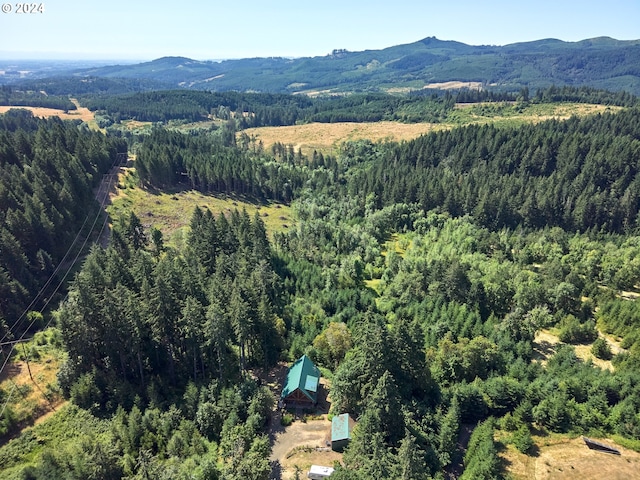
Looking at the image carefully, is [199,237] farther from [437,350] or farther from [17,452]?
[437,350]

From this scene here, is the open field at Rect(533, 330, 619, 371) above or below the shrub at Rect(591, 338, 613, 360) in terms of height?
below

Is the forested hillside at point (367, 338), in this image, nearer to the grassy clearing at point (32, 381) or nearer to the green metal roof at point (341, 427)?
the green metal roof at point (341, 427)

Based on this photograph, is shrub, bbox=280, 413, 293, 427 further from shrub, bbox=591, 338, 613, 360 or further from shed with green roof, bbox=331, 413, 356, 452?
shrub, bbox=591, 338, 613, 360

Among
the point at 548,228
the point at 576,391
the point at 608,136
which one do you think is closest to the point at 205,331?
the point at 576,391

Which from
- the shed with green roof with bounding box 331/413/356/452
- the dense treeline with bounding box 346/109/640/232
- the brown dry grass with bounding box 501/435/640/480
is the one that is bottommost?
the shed with green roof with bounding box 331/413/356/452

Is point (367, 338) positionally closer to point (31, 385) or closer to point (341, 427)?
point (341, 427)

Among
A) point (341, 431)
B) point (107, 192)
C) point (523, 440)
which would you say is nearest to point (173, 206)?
point (107, 192)

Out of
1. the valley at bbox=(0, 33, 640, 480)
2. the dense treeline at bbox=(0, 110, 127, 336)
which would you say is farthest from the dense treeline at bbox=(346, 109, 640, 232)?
the dense treeline at bbox=(0, 110, 127, 336)
